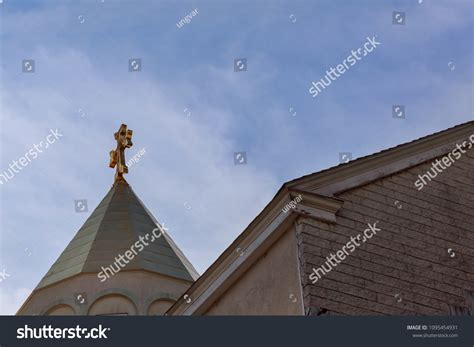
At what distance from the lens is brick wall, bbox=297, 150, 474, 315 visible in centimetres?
1338

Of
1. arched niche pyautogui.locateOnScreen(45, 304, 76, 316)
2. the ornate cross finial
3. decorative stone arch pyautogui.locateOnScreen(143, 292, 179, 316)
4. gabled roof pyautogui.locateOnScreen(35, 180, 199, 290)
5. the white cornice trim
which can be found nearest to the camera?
the white cornice trim

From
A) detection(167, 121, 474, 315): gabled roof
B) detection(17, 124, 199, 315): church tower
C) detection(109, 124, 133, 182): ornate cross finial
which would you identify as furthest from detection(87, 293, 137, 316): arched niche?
detection(167, 121, 474, 315): gabled roof

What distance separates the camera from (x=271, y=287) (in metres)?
14.1

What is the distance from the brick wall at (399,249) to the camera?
13.4 meters

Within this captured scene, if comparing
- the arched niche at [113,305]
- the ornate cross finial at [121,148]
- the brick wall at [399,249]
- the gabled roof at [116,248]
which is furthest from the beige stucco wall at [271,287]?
the ornate cross finial at [121,148]

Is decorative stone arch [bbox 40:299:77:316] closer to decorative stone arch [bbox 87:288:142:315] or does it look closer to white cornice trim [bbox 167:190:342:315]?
decorative stone arch [bbox 87:288:142:315]

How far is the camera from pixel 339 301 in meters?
13.2

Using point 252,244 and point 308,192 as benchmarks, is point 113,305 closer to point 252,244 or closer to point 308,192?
point 252,244

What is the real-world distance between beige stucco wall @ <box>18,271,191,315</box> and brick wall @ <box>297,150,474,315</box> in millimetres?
10178

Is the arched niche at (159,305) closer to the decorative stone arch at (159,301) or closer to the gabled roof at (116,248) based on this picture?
the decorative stone arch at (159,301)

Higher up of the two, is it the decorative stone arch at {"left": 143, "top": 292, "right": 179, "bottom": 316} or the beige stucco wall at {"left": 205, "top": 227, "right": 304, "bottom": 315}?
the decorative stone arch at {"left": 143, "top": 292, "right": 179, "bottom": 316}

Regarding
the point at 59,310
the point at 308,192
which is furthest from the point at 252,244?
the point at 59,310

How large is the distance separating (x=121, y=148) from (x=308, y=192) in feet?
55.6

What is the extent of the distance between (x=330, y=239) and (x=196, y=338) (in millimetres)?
3683
